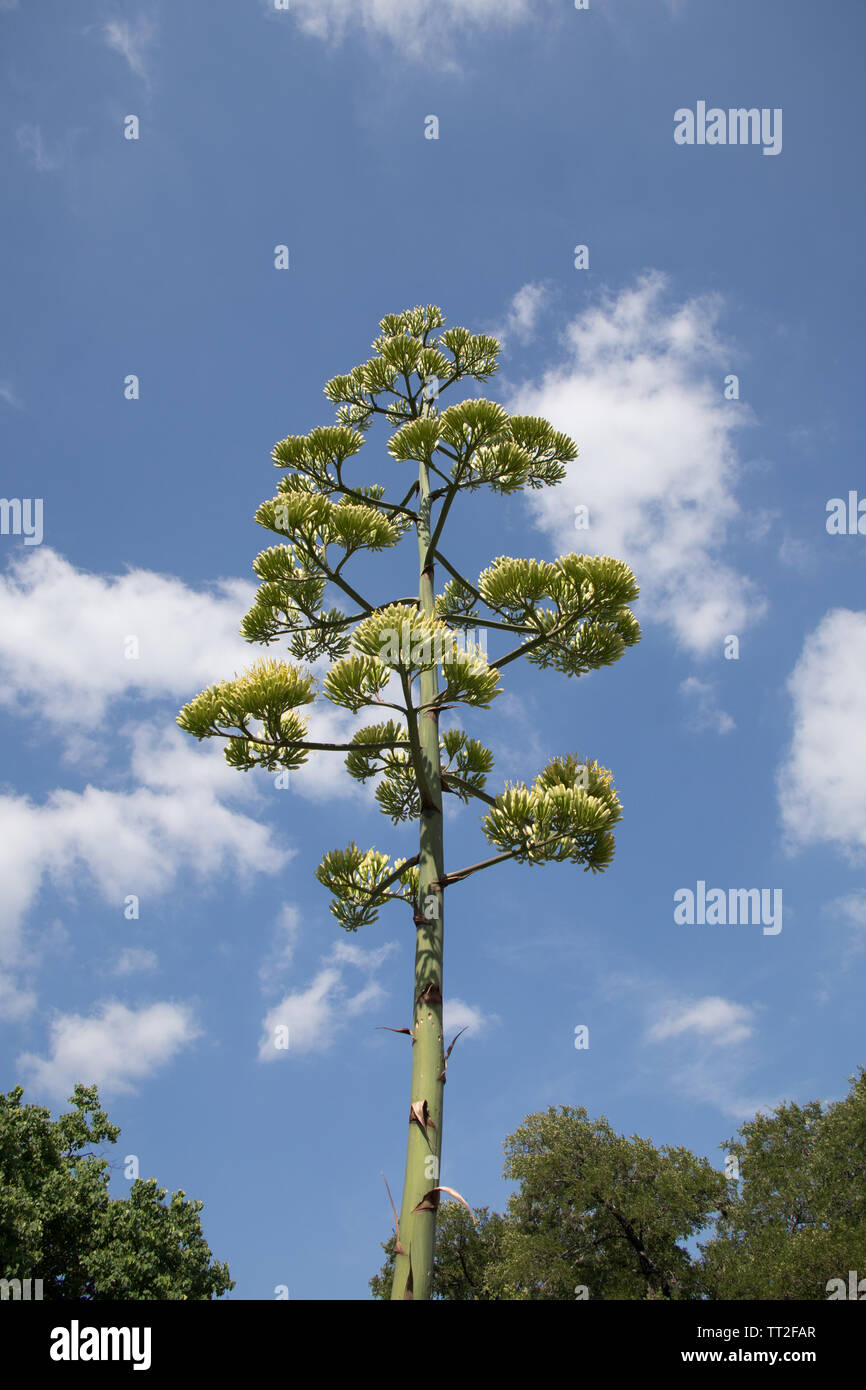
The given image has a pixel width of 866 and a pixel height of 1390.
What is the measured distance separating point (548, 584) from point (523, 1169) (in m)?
22.5

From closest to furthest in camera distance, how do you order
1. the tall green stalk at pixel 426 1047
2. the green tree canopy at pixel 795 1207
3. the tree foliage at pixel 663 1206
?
the tall green stalk at pixel 426 1047
the green tree canopy at pixel 795 1207
the tree foliage at pixel 663 1206

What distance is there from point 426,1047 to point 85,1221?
770 inches

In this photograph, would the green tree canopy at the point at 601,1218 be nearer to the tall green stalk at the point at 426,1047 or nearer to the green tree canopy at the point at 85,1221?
the green tree canopy at the point at 85,1221

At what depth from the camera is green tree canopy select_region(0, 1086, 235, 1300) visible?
19.9 m

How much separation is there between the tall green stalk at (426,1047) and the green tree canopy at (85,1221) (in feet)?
55.0

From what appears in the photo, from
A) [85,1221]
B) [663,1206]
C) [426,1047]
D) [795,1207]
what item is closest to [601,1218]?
[663,1206]

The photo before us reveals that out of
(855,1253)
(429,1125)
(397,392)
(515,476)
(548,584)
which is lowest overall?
(855,1253)

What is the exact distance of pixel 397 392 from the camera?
33.9ft

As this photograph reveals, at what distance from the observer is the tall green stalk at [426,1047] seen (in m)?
5.59

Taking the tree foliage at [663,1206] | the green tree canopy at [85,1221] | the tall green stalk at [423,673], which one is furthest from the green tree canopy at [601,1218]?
the tall green stalk at [423,673]

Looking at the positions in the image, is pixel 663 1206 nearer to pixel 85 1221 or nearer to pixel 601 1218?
pixel 601 1218

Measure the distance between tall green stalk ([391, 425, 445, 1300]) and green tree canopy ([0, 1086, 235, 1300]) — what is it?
16760 millimetres
